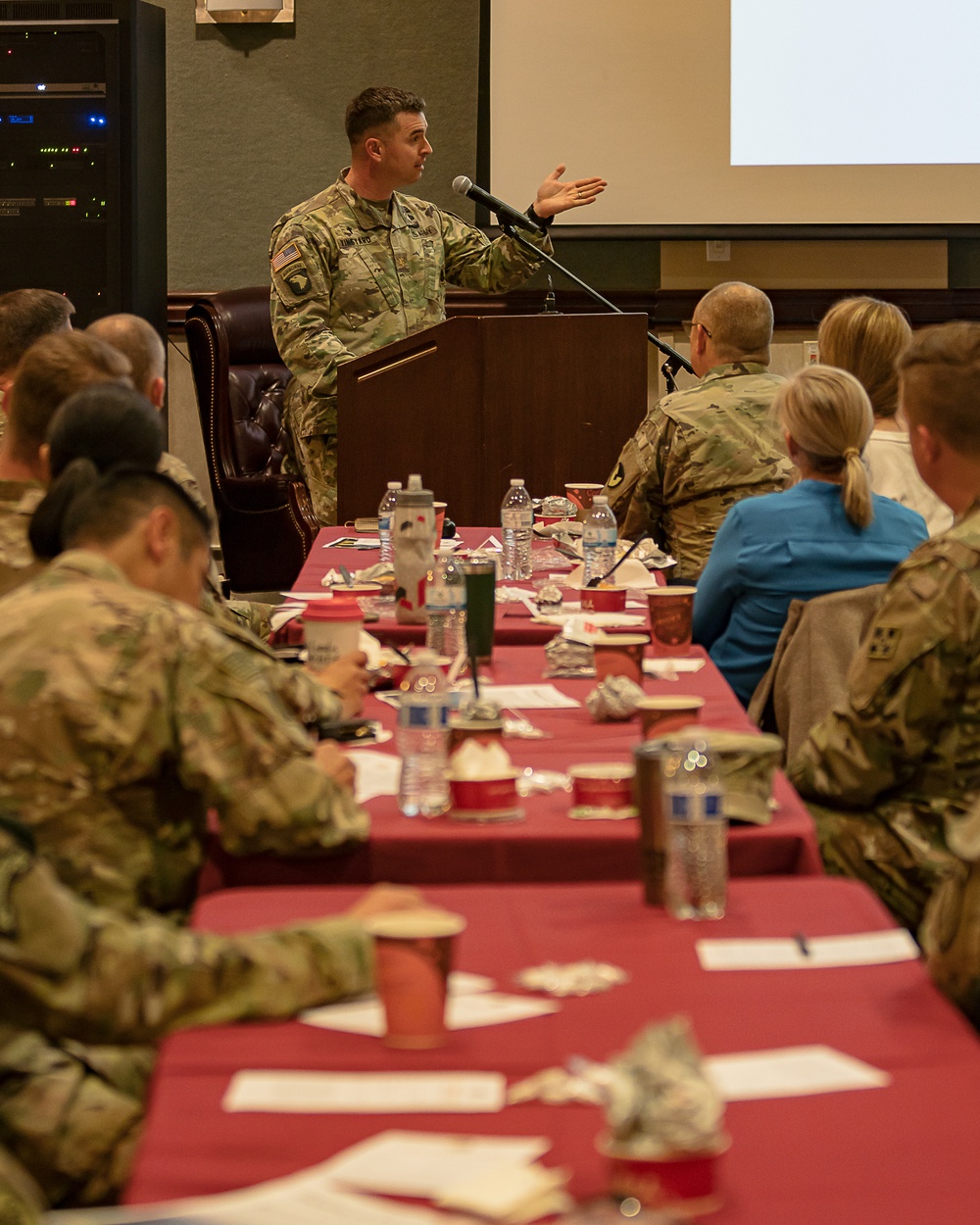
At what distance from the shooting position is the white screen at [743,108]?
6805mm

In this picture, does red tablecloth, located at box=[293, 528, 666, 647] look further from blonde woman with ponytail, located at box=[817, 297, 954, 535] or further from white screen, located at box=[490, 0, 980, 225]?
white screen, located at box=[490, 0, 980, 225]

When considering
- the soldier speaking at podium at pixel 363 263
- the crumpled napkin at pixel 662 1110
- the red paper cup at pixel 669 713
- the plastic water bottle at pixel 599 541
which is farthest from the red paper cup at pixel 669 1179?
the soldier speaking at podium at pixel 363 263

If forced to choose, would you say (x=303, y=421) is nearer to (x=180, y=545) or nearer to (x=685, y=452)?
(x=685, y=452)

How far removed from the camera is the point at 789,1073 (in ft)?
4.37

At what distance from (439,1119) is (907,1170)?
337mm

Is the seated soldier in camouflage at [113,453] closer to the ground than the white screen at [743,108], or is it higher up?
closer to the ground

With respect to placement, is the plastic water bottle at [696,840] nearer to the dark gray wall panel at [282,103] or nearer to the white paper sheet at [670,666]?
the white paper sheet at [670,666]

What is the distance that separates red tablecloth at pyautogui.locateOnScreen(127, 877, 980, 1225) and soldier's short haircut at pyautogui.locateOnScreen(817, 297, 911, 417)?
2.31 metres

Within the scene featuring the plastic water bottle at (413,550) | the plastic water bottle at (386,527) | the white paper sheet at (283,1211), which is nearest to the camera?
the white paper sheet at (283,1211)

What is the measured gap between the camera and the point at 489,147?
7.03m

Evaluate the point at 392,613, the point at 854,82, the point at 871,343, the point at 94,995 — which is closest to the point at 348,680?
the point at 392,613

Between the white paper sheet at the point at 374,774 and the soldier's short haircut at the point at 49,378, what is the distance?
892mm

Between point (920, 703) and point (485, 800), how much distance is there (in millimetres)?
613

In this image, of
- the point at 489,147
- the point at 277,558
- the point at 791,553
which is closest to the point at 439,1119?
the point at 791,553
